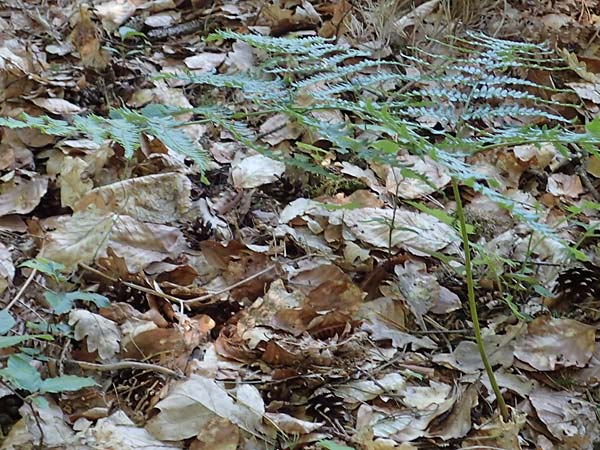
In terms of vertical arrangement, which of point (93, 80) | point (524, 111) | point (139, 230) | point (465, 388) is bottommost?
point (465, 388)

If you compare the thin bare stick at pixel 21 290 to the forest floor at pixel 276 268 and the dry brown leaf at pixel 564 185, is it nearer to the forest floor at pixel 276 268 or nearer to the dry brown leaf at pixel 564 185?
the forest floor at pixel 276 268

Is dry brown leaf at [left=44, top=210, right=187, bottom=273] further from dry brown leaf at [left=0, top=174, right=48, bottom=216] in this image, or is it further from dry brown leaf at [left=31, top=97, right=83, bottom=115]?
dry brown leaf at [left=31, top=97, right=83, bottom=115]

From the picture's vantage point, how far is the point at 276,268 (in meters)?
1.65

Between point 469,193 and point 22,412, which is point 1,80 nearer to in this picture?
point 22,412

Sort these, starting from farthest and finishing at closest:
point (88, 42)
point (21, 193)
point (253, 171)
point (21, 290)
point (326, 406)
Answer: point (88, 42), point (253, 171), point (21, 193), point (21, 290), point (326, 406)

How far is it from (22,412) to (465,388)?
83 cm

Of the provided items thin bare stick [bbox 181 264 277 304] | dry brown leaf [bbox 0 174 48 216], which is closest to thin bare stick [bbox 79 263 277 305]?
thin bare stick [bbox 181 264 277 304]

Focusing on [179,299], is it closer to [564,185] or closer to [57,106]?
[57,106]

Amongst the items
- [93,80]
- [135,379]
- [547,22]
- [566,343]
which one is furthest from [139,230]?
[547,22]

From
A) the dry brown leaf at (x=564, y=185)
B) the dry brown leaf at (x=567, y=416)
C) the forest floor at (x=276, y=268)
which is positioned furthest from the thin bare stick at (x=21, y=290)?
the dry brown leaf at (x=564, y=185)

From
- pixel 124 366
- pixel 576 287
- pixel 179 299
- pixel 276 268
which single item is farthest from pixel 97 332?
pixel 576 287

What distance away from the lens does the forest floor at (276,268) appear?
50.1 inches

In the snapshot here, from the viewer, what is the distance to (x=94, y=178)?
1896 millimetres

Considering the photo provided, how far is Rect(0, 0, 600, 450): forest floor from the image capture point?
127cm
